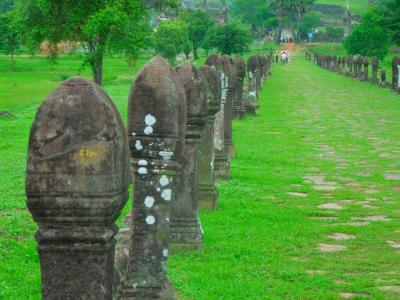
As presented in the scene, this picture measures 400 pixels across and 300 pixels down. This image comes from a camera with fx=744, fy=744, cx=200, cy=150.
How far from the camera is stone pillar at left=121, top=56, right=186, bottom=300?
5.49 metres

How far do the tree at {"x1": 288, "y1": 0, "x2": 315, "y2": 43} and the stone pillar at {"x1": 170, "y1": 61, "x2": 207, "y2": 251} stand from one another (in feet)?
326

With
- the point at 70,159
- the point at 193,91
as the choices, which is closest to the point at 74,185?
the point at 70,159

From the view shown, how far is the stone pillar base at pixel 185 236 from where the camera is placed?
301 inches

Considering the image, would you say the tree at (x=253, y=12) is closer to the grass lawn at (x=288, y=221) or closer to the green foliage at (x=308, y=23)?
the green foliage at (x=308, y=23)

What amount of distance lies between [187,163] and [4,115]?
17.7 m

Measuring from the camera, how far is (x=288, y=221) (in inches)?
372

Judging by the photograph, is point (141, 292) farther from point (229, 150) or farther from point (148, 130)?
point (229, 150)

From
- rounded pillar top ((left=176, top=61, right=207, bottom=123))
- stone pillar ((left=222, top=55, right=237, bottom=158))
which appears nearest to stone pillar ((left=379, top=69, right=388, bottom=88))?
stone pillar ((left=222, top=55, right=237, bottom=158))

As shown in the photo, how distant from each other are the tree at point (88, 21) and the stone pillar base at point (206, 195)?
11957 mm

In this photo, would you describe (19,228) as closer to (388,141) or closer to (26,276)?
(26,276)

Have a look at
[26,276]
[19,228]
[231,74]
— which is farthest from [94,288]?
[231,74]

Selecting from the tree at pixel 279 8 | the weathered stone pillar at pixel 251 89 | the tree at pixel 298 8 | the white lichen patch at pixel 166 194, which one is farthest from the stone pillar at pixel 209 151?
the tree at pixel 298 8

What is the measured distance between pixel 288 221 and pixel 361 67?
38.1m

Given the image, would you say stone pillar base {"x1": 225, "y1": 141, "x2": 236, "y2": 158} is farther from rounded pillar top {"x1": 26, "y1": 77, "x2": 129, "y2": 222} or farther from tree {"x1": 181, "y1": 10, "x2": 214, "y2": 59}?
tree {"x1": 181, "y1": 10, "x2": 214, "y2": 59}
